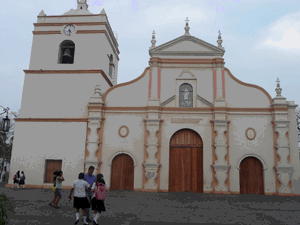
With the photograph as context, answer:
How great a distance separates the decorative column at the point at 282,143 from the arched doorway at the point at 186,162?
485cm

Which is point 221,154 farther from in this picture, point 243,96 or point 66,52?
point 66,52

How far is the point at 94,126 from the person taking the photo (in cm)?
1888

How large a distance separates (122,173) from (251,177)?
328 inches

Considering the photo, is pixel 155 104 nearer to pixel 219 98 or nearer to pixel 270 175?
pixel 219 98

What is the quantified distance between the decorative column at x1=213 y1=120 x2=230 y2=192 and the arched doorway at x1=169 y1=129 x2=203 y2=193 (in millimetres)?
1079

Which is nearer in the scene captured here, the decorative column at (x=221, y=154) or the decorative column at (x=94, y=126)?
the decorative column at (x=221, y=154)

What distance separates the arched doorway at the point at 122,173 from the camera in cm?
1839

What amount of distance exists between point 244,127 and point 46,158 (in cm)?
1339

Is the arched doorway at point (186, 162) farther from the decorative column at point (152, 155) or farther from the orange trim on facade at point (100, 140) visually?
the orange trim on facade at point (100, 140)

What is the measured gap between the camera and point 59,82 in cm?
2036

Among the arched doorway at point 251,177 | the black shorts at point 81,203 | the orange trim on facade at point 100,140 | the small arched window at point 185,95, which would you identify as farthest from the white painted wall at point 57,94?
the black shorts at point 81,203

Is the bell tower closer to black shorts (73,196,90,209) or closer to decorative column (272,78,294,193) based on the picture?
black shorts (73,196,90,209)

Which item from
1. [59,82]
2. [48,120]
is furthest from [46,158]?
[59,82]

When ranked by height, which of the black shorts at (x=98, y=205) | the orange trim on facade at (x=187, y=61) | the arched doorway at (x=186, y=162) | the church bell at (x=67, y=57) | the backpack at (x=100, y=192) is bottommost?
the black shorts at (x=98, y=205)
